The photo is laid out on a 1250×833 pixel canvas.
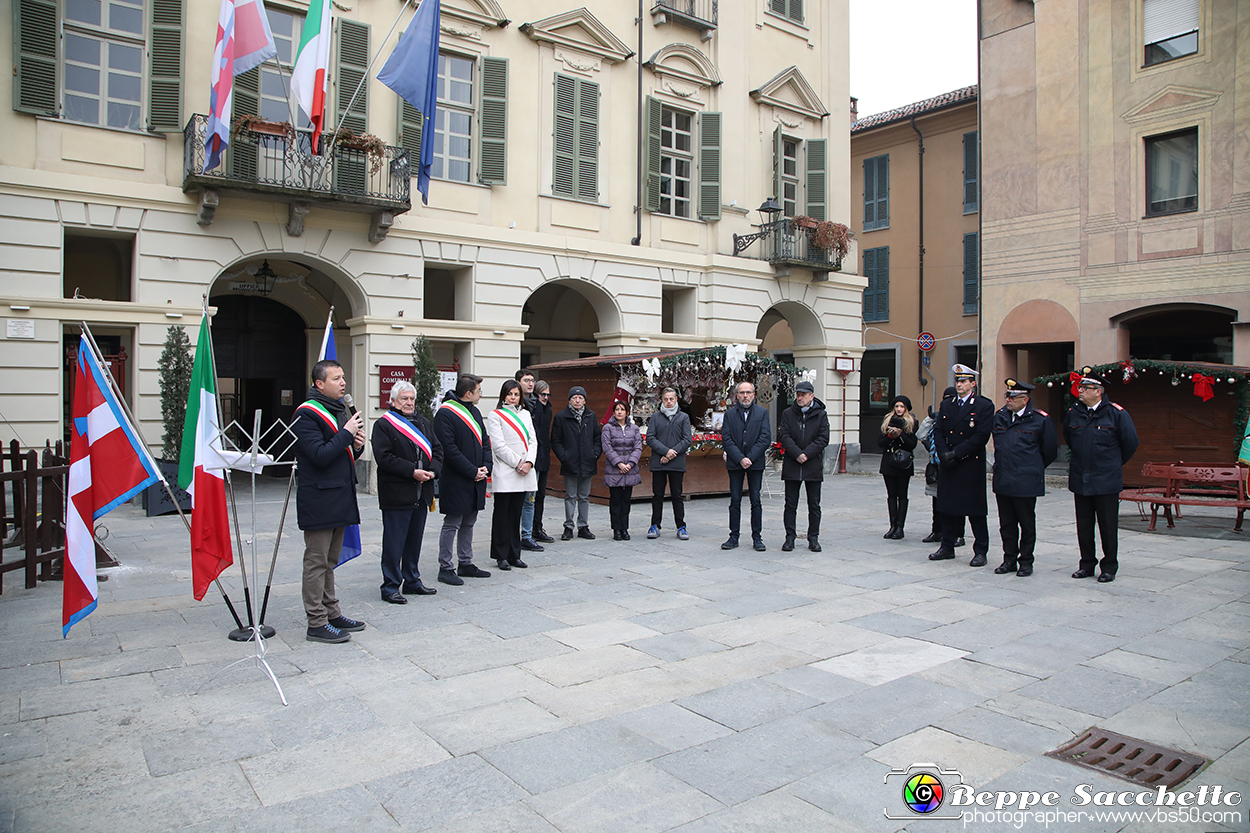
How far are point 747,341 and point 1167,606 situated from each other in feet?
43.3

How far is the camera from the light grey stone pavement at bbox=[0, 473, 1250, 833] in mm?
3523

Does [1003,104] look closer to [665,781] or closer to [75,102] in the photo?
[75,102]

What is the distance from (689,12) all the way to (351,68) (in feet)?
25.2

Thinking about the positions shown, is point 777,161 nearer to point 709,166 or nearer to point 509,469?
point 709,166

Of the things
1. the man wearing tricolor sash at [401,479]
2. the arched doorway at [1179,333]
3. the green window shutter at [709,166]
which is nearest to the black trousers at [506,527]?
the man wearing tricolor sash at [401,479]

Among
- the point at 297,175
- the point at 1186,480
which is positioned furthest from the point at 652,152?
the point at 1186,480

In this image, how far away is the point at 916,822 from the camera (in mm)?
3404

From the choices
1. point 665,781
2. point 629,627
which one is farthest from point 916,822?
point 629,627

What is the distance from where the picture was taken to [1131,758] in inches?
156

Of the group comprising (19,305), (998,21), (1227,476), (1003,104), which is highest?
(998,21)

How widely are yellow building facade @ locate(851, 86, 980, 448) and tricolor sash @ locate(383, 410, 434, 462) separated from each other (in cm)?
2097

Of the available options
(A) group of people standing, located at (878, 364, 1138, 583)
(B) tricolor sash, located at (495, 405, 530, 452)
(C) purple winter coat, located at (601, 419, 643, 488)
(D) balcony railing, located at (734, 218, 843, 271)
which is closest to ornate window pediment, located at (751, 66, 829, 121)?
(D) balcony railing, located at (734, 218, 843, 271)

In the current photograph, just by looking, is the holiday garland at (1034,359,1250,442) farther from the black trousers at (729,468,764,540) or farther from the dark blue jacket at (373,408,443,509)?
the dark blue jacket at (373,408,443,509)

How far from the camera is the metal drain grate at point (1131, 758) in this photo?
3.78 metres
